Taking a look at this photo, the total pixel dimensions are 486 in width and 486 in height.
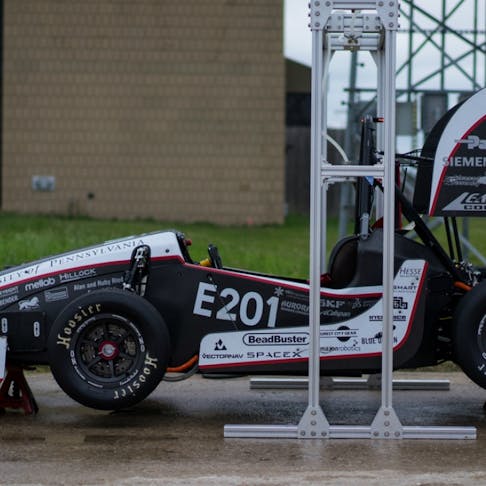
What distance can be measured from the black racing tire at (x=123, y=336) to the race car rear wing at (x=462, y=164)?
1.87 metres

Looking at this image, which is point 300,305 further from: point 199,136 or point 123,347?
point 199,136

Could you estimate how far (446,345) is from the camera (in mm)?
7359

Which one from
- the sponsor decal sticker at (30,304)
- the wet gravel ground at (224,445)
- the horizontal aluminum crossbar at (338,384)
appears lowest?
the wet gravel ground at (224,445)

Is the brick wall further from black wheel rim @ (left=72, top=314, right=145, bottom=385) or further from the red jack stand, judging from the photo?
black wheel rim @ (left=72, top=314, right=145, bottom=385)

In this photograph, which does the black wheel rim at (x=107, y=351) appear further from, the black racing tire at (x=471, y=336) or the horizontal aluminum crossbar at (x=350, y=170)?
the black racing tire at (x=471, y=336)

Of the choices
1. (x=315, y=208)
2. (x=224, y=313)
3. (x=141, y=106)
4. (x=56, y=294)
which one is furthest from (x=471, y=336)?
(x=141, y=106)

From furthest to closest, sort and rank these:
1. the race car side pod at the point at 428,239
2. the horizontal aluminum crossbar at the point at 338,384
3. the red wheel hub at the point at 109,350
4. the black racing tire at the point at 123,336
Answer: the horizontal aluminum crossbar at the point at 338,384 → the race car side pod at the point at 428,239 → the red wheel hub at the point at 109,350 → the black racing tire at the point at 123,336

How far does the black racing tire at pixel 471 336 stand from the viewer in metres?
7.09

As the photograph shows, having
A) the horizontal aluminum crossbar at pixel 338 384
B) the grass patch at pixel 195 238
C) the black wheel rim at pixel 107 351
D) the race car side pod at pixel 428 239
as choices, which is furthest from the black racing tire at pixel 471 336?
the grass patch at pixel 195 238

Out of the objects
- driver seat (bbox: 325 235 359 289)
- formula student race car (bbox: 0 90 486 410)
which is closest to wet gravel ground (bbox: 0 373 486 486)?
formula student race car (bbox: 0 90 486 410)

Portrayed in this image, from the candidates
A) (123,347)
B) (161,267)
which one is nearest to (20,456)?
(123,347)

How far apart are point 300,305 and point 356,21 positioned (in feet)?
5.67

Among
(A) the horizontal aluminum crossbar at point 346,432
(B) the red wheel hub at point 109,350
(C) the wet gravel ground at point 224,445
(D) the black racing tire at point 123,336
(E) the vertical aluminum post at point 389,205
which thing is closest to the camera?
(C) the wet gravel ground at point 224,445

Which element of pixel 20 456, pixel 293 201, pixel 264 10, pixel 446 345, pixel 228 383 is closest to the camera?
pixel 20 456
